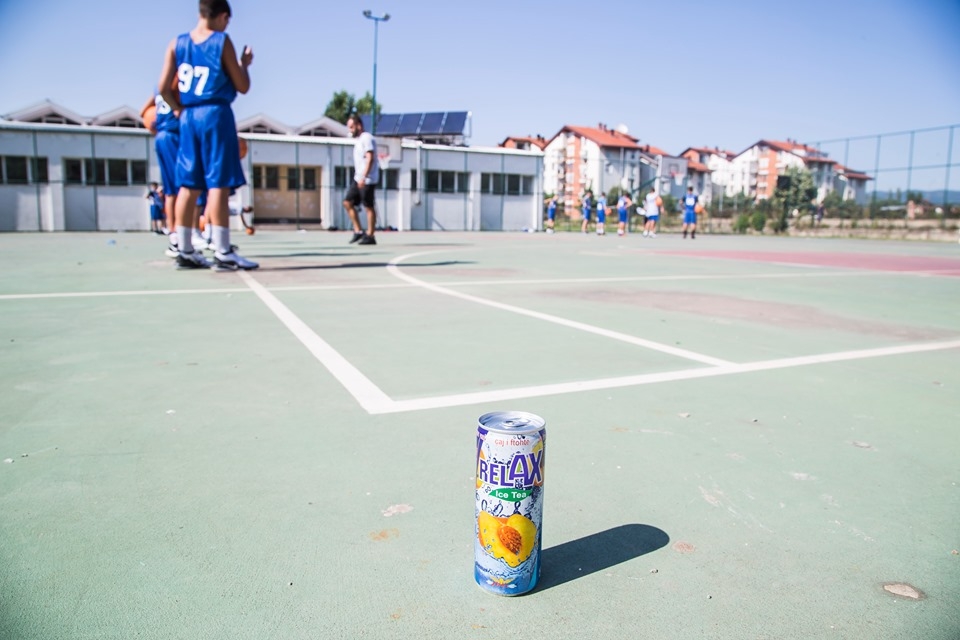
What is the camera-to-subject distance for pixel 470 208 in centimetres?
4119

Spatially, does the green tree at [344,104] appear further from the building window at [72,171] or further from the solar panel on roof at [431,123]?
the building window at [72,171]

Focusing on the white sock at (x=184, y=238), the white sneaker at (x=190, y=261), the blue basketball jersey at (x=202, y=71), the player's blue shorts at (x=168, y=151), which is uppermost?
the blue basketball jersey at (x=202, y=71)

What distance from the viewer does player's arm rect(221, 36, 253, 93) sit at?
26.2 feet

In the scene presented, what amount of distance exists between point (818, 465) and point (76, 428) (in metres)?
2.83

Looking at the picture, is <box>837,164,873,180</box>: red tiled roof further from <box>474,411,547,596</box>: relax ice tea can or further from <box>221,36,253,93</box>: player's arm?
<box>474,411,547,596</box>: relax ice tea can

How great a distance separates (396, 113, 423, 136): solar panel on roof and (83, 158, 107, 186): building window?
24.8m

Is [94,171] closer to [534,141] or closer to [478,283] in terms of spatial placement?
[478,283]

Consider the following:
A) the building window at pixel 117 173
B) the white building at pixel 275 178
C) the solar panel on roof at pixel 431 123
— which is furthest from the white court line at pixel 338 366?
the solar panel on roof at pixel 431 123

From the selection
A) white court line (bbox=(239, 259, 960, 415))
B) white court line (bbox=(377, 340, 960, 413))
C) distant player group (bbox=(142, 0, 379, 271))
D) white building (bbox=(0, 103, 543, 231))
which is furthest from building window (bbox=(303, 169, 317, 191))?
white court line (bbox=(377, 340, 960, 413))

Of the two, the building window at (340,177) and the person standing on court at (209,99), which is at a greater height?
the building window at (340,177)

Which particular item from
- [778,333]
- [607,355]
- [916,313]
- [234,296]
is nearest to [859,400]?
[607,355]

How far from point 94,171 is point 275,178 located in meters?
11.1

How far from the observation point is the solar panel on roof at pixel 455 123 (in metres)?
50.9

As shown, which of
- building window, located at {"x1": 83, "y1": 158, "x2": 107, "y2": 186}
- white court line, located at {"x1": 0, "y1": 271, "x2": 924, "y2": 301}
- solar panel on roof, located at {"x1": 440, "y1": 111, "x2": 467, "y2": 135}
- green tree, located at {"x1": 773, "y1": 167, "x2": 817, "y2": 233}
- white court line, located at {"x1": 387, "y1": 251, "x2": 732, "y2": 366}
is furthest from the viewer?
solar panel on roof, located at {"x1": 440, "y1": 111, "x2": 467, "y2": 135}
